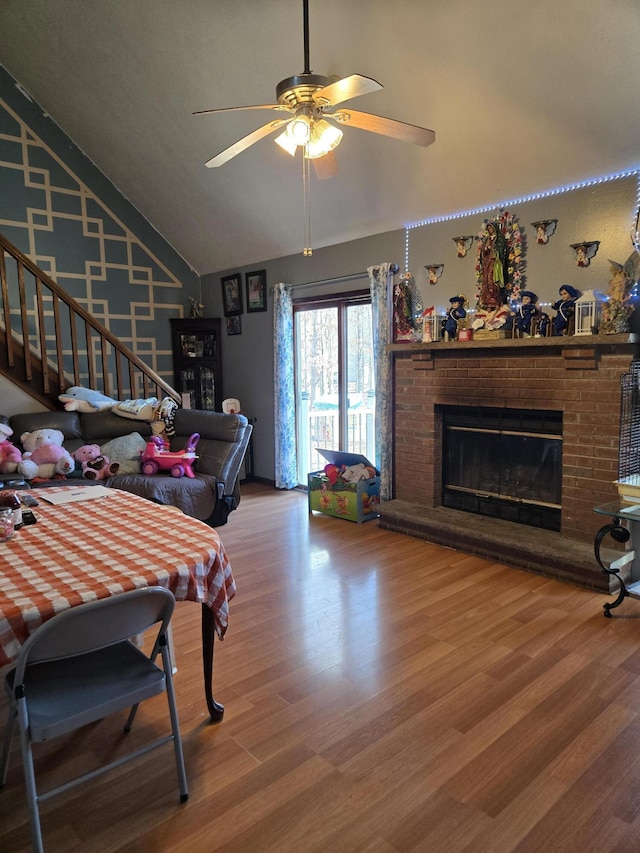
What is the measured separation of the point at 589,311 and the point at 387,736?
265 centimetres

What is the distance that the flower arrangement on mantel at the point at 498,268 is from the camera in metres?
3.86

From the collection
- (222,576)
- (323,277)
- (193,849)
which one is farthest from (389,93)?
(193,849)

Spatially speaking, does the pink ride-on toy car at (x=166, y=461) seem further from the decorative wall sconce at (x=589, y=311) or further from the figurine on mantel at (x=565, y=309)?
the decorative wall sconce at (x=589, y=311)

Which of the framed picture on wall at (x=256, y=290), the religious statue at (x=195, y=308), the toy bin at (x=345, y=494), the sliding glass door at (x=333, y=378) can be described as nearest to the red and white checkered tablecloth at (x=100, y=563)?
the toy bin at (x=345, y=494)

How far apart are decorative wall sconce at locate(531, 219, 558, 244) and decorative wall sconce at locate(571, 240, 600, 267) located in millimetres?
198

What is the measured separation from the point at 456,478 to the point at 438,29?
300 centimetres

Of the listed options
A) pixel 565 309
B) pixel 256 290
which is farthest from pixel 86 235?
pixel 565 309

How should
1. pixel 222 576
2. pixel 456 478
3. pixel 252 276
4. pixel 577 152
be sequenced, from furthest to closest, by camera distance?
pixel 252 276
pixel 456 478
pixel 577 152
pixel 222 576

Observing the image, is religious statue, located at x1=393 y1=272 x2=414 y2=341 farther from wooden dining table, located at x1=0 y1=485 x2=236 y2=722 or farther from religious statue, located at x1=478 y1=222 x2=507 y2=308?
wooden dining table, located at x1=0 y1=485 x2=236 y2=722

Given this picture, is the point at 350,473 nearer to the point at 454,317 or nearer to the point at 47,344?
the point at 454,317

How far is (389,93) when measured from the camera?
138 inches

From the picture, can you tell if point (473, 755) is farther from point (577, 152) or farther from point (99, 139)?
point (99, 139)

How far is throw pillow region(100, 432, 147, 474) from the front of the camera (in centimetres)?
468

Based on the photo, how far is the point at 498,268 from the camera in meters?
3.92
